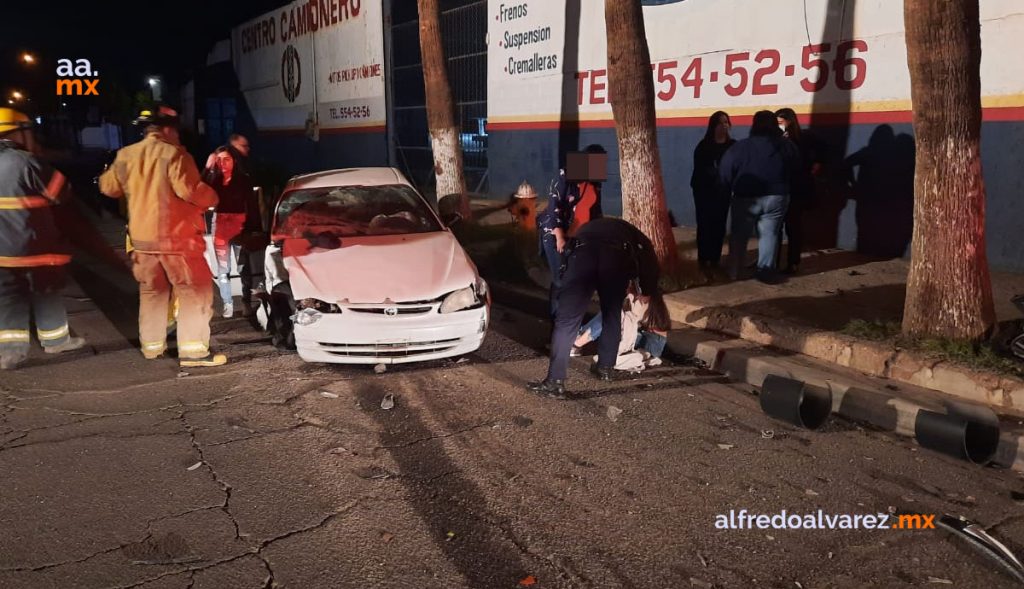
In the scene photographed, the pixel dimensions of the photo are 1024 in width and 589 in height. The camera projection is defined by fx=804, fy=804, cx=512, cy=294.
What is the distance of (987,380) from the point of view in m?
5.05

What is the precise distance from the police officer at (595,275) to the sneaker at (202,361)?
8.31ft

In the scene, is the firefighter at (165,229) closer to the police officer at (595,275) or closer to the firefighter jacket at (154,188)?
the firefighter jacket at (154,188)

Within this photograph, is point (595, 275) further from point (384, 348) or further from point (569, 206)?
point (384, 348)

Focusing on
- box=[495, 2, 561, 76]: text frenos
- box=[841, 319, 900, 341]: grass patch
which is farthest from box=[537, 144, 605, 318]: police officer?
box=[495, 2, 561, 76]: text frenos

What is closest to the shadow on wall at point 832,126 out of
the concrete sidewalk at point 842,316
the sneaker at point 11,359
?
the concrete sidewalk at point 842,316

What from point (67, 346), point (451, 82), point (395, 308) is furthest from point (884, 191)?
point (451, 82)

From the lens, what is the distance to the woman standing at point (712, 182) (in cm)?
843

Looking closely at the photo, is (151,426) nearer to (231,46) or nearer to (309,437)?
(309,437)

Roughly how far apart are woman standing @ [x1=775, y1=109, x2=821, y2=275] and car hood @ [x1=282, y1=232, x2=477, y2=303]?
3778mm

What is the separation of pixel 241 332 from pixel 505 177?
9.39m

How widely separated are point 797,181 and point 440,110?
6263mm

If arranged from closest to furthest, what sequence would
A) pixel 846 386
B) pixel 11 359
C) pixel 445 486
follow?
pixel 445 486 → pixel 846 386 → pixel 11 359

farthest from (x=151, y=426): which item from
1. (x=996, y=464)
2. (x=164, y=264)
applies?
(x=996, y=464)

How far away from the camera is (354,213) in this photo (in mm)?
7043
